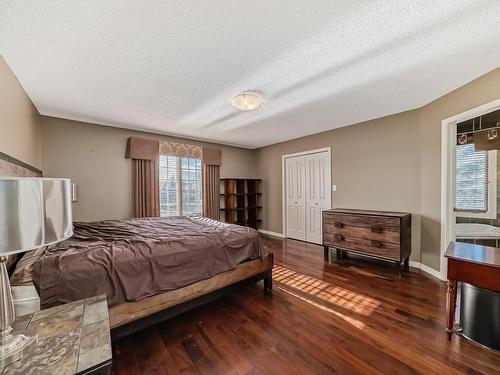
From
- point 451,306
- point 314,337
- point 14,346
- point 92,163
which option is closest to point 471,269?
point 451,306

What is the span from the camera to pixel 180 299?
6.47 ft

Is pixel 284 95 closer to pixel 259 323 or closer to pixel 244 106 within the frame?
pixel 244 106

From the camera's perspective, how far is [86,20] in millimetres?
1456

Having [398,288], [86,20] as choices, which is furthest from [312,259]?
[86,20]

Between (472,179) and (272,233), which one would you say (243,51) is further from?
(272,233)

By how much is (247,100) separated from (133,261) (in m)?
2.10

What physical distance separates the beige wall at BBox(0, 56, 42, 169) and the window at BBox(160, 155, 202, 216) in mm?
1964

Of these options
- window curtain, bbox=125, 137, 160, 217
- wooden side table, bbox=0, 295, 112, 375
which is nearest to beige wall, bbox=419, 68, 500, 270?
wooden side table, bbox=0, 295, 112, 375

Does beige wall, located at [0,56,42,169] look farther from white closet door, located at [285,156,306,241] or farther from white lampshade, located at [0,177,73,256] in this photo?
white closet door, located at [285,156,306,241]

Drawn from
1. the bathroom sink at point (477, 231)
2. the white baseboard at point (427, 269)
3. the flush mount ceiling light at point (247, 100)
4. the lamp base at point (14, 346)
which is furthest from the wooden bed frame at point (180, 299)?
the bathroom sink at point (477, 231)

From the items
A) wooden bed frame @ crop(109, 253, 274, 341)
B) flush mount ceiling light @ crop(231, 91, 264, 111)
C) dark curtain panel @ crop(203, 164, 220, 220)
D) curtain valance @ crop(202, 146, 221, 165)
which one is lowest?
wooden bed frame @ crop(109, 253, 274, 341)

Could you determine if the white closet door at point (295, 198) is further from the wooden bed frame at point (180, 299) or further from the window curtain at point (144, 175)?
the window curtain at point (144, 175)

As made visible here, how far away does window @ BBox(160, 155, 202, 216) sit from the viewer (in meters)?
4.48

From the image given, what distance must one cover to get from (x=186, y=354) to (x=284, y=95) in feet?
9.17
